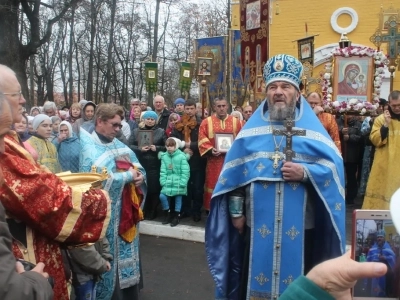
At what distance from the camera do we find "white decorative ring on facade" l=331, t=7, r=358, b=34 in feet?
63.5

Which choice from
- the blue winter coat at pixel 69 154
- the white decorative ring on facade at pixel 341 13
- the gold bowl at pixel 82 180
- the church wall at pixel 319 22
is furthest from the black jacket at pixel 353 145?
the white decorative ring on facade at pixel 341 13

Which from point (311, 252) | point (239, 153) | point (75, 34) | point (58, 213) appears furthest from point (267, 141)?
point (75, 34)

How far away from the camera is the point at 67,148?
595cm

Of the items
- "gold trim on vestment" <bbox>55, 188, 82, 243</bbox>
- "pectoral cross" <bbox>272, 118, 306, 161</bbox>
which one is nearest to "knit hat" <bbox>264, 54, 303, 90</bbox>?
"pectoral cross" <bbox>272, 118, 306, 161</bbox>

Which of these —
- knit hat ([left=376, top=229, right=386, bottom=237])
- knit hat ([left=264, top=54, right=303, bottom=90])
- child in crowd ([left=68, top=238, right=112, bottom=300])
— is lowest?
child in crowd ([left=68, top=238, right=112, bottom=300])

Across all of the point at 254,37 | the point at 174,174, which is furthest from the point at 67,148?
the point at 254,37

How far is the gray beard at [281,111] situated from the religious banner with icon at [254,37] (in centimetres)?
674

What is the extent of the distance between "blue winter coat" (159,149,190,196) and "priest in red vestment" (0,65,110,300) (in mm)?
4171

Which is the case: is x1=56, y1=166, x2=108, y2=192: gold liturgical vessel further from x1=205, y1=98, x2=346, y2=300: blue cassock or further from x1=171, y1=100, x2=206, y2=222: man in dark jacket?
x1=171, y1=100, x2=206, y2=222: man in dark jacket

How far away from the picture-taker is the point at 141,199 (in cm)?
430

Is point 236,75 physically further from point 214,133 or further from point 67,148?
point 67,148

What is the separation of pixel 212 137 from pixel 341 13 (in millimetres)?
15267

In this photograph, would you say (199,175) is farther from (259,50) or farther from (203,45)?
(203,45)

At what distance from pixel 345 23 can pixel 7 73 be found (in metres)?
19.5
